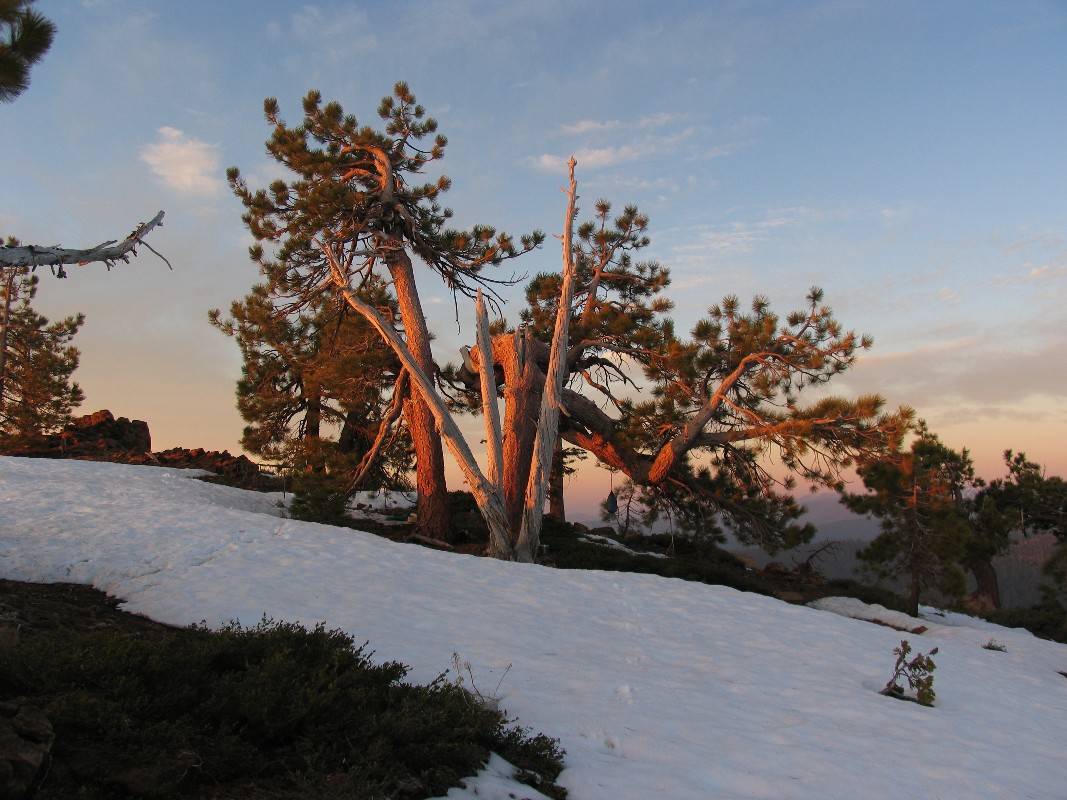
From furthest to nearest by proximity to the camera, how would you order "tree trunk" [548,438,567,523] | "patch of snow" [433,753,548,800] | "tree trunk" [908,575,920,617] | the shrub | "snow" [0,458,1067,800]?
"tree trunk" [548,438,567,523] → "tree trunk" [908,575,920,617] → the shrub → "snow" [0,458,1067,800] → "patch of snow" [433,753,548,800]

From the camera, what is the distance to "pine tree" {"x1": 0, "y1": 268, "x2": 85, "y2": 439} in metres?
27.7

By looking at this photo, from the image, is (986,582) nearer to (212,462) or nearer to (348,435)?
(348,435)

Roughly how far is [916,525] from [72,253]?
19.1 meters

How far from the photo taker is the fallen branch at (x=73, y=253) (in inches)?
282

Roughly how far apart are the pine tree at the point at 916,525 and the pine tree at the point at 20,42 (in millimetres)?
17335

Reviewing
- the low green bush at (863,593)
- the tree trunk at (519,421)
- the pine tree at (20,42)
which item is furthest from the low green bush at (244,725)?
the low green bush at (863,593)

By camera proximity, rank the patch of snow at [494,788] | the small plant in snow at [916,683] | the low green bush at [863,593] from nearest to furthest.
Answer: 1. the patch of snow at [494,788]
2. the small plant in snow at [916,683]
3. the low green bush at [863,593]

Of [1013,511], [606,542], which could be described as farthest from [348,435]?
[1013,511]

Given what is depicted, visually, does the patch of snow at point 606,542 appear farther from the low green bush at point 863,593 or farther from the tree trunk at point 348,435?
the tree trunk at point 348,435

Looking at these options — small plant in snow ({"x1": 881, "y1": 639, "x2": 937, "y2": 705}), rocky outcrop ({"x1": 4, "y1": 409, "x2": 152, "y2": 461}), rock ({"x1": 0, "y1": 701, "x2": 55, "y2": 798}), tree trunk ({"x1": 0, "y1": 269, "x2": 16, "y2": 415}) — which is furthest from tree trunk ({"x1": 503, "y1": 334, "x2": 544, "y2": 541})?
tree trunk ({"x1": 0, "y1": 269, "x2": 16, "y2": 415})

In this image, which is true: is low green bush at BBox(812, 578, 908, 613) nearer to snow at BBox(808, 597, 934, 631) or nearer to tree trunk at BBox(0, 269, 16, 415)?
snow at BBox(808, 597, 934, 631)

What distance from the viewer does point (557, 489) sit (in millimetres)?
24531

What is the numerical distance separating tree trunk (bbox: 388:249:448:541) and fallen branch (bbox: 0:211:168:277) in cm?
965

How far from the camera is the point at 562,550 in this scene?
17938mm
